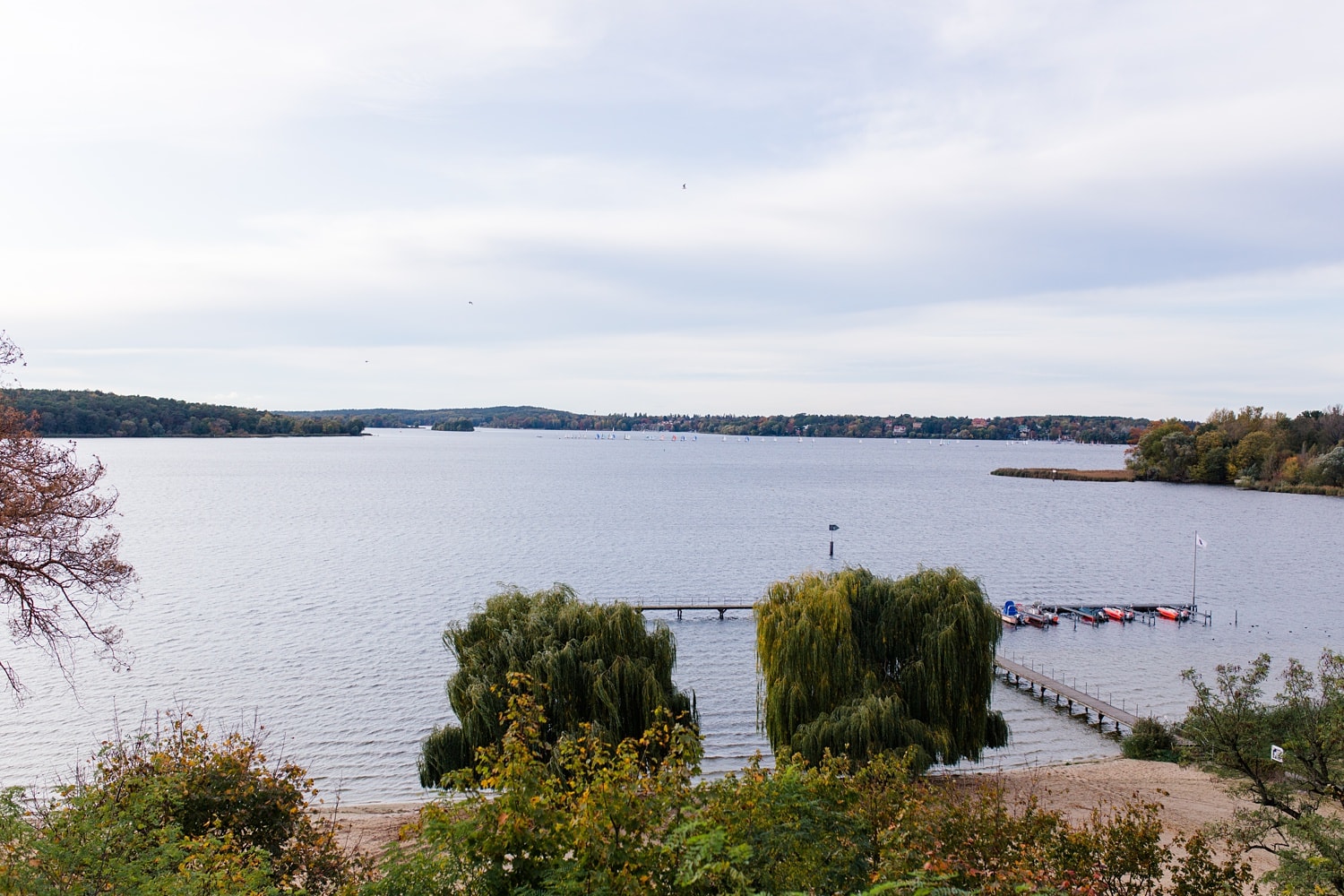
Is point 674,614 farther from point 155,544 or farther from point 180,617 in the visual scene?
point 155,544

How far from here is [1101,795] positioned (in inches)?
1020

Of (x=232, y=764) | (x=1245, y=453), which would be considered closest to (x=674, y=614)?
(x=232, y=764)

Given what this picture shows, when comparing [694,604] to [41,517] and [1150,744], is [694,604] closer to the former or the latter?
[1150,744]

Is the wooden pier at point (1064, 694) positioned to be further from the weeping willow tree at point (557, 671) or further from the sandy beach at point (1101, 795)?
the weeping willow tree at point (557, 671)

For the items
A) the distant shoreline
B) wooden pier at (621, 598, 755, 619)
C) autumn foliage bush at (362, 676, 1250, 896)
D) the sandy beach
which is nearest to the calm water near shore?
wooden pier at (621, 598, 755, 619)

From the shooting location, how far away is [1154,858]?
1220 centimetres

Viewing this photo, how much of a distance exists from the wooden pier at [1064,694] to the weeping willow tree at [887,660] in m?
12.2

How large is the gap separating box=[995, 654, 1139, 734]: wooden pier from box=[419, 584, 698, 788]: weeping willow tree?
2136 cm

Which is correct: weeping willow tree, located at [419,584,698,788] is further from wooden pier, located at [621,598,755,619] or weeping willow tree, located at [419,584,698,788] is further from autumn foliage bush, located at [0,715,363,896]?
wooden pier, located at [621,598,755,619]

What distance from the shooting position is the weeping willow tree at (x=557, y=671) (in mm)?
23312

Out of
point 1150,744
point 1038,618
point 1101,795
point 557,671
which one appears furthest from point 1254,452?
point 557,671

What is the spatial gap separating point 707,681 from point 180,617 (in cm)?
3431

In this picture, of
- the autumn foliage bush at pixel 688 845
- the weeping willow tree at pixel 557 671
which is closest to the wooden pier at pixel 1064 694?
the weeping willow tree at pixel 557 671

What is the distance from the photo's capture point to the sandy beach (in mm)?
22594
